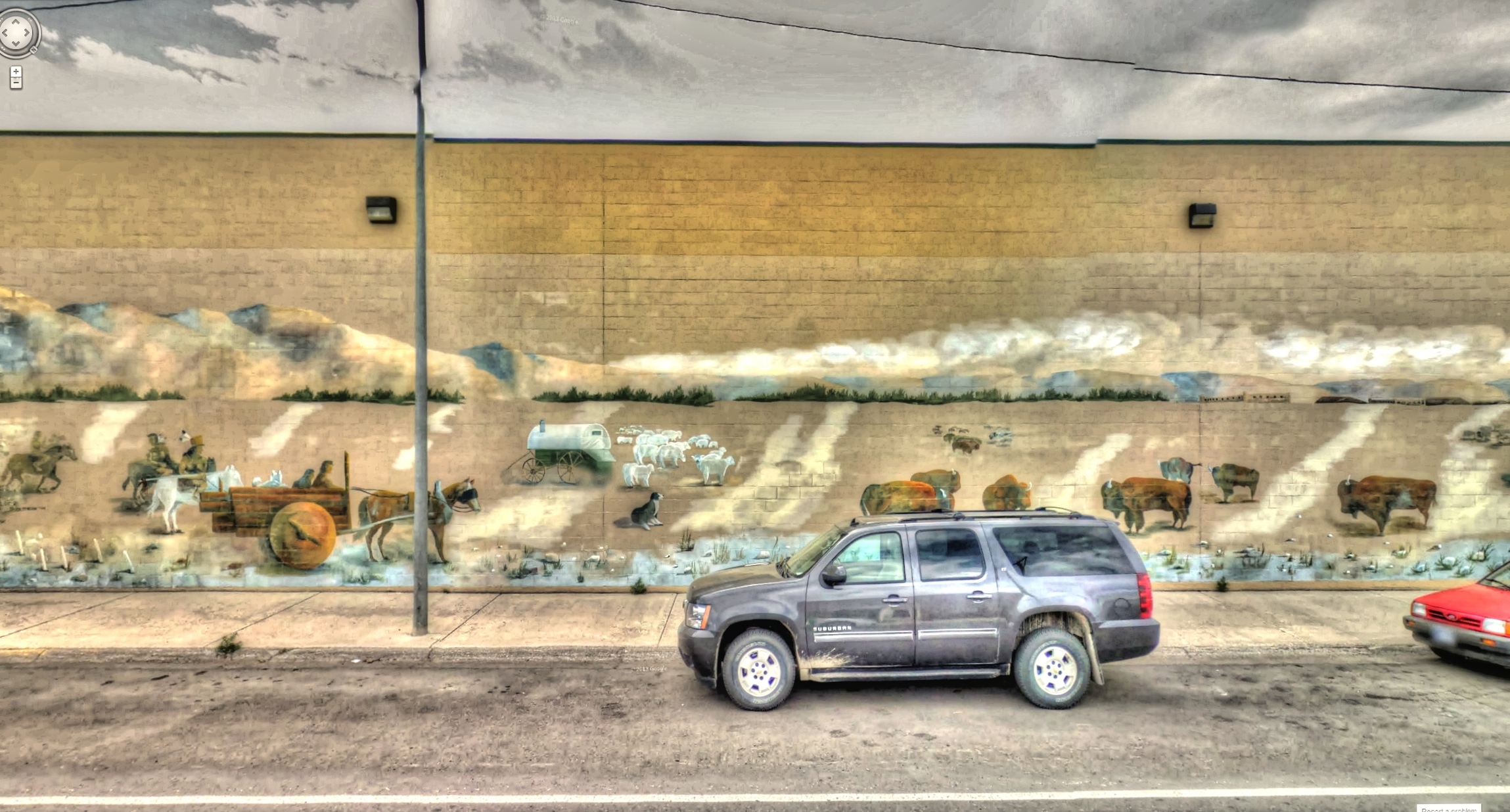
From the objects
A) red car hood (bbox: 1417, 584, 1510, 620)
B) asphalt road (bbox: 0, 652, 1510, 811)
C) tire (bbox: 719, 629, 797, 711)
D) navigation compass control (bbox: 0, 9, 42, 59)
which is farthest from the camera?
navigation compass control (bbox: 0, 9, 42, 59)

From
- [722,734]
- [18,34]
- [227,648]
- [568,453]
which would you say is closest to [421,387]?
[568,453]

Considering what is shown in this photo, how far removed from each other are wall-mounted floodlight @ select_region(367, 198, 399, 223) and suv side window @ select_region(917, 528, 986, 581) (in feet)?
28.8

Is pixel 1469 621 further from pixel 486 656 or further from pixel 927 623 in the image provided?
pixel 486 656

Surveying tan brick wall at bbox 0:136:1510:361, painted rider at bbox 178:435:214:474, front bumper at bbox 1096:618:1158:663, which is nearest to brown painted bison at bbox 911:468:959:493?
tan brick wall at bbox 0:136:1510:361

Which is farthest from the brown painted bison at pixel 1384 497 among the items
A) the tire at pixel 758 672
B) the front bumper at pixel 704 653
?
the front bumper at pixel 704 653

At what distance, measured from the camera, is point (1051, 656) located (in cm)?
584

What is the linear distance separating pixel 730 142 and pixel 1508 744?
10.2m

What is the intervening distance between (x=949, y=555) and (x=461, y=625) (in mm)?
5993

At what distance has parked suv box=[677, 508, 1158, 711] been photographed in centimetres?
578

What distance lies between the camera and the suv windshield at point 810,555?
605 centimetres

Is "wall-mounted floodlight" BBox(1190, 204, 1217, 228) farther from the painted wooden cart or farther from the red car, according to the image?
the painted wooden cart

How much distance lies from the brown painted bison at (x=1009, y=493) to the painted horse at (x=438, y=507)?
7629 millimetres

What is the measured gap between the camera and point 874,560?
5.98 metres

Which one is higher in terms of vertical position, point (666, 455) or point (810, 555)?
point (666, 455)
